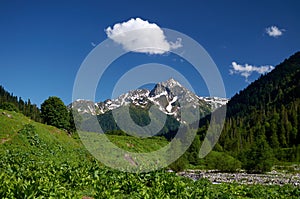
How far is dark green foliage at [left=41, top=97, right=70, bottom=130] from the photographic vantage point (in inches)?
2869

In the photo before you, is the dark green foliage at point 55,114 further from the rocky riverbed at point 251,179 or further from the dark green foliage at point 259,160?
the dark green foliage at point 259,160

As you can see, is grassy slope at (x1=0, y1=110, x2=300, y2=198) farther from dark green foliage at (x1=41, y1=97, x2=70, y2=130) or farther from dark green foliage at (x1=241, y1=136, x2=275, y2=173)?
dark green foliage at (x1=241, y1=136, x2=275, y2=173)

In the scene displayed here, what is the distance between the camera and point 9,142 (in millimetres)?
33281

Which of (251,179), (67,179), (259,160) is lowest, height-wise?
(67,179)

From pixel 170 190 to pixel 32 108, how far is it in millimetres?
177963

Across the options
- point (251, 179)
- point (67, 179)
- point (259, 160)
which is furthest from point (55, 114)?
point (67, 179)

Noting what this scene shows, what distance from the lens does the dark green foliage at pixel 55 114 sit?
72875 millimetres

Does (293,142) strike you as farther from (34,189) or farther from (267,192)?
(34,189)

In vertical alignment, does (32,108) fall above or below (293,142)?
above

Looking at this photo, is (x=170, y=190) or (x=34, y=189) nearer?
(x=34, y=189)

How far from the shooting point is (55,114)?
242 feet

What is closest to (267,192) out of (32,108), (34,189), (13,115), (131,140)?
(34,189)

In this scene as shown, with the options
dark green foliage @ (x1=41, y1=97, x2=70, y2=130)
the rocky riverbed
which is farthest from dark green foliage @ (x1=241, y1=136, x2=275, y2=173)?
dark green foliage @ (x1=41, y1=97, x2=70, y2=130)

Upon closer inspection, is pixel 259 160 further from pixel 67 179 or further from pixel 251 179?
pixel 67 179
